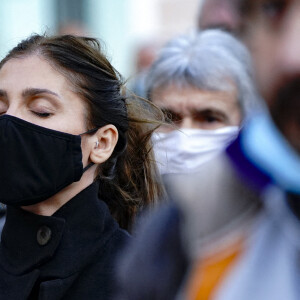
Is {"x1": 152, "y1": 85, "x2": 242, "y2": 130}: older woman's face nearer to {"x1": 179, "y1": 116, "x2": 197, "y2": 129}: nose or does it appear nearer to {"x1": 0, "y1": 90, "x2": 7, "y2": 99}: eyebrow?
{"x1": 179, "y1": 116, "x2": 197, "y2": 129}: nose

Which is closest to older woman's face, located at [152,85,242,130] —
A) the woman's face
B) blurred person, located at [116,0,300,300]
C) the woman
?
the woman

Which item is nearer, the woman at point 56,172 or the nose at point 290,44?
the nose at point 290,44

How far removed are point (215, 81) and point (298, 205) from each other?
2.25m

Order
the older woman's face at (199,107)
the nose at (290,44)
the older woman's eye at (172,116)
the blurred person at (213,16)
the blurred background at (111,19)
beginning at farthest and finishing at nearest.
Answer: the blurred background at (111,19)
the blurred person at (213,16)
the older woman's face at (199,107)
the older woman's eye at (172,116)
the nose at (290,44)

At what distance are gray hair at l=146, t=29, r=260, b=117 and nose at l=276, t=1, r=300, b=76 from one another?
2.25 m

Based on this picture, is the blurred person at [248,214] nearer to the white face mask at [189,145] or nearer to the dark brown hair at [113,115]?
the dark brown hair at [113,115]

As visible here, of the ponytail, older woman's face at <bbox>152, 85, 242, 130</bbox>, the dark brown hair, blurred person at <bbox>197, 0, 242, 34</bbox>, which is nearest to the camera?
the dark brown hair

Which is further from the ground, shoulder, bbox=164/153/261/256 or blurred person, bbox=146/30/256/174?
shoulder, bbox=164/153/261/256

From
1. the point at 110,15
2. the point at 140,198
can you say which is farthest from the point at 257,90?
the point at 110,15

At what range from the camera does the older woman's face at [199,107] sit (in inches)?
121

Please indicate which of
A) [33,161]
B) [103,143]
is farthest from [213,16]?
[33,161]

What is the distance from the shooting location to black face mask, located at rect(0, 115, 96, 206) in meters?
2.22

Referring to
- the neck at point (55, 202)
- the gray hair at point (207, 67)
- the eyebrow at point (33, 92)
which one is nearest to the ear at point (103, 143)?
the neck at point (55, 202)

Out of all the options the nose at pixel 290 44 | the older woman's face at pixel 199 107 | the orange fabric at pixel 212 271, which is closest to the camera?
the nose at pixel 290 44
